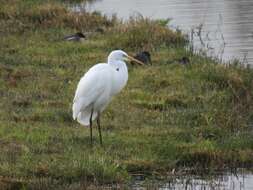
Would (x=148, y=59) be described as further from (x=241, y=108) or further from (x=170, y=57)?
(x=241, y=108)

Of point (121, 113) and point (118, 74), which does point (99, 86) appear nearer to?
point (118, 74)

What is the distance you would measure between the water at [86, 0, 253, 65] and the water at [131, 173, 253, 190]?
5.37 m

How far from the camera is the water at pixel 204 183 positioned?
31.2 feet

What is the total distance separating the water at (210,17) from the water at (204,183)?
5.37 m

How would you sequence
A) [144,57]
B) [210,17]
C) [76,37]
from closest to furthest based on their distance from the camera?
[144,57] < [76,37] < [210,17]

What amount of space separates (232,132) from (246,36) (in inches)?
284

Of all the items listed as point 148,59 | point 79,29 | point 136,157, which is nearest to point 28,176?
point 136,157

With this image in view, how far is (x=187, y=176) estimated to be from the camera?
32.7 feet

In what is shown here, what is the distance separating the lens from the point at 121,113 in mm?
12117

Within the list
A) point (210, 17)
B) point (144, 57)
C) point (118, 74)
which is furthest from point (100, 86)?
point (210, 17)

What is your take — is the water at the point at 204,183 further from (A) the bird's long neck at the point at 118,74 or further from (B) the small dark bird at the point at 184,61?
(B) the small dark bird at the point at 184,61

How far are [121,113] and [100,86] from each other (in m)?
1.24

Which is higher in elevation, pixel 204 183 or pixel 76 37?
pixel 76 37

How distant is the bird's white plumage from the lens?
10969mm
